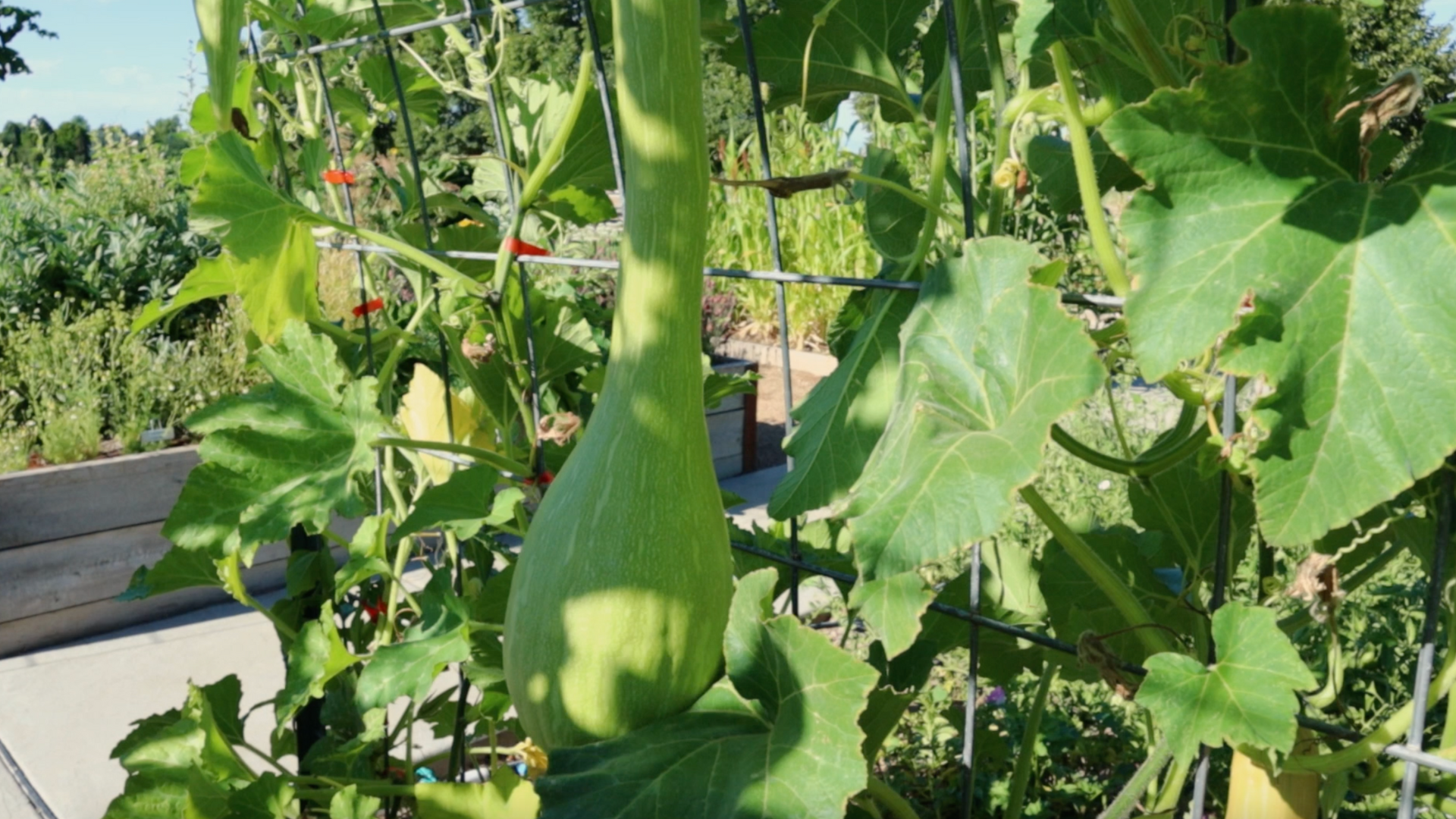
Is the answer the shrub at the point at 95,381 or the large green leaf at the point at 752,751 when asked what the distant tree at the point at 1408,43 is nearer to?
the shrub at the point at 95,381

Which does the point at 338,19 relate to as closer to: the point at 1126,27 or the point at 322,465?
the point at 322,465

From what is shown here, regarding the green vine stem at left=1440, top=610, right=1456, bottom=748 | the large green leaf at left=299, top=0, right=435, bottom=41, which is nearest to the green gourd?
the green vine stem at left=1440, top=610, right=1456, bottom=748

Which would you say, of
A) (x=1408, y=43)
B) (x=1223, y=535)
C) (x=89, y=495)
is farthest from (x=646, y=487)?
(x=1408, y=43)

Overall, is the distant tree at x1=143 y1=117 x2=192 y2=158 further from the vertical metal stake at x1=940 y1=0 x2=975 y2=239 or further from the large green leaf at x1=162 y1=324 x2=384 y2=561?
the vertical metal stake at x1=940 y1=0 x2=975 y2=239

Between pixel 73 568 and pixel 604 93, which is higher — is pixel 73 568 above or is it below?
below

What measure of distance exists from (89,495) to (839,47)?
341 cm

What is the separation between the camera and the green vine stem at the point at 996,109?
2.88 ft

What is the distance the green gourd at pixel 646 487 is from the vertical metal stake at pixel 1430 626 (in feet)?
1.54

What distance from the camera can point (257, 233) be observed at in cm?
131

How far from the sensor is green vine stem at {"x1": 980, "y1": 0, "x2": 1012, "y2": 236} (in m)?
0.88

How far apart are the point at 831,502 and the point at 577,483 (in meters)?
0.20

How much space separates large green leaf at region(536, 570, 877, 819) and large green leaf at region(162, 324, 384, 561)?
0.48 m

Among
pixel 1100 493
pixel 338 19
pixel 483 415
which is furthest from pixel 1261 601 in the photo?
pixel 1100 493

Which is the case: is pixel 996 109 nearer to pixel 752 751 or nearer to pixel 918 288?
pixel 918 288
